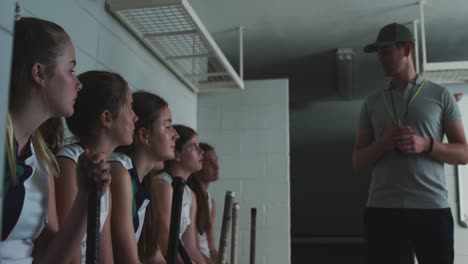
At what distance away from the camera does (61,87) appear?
1.16 meters

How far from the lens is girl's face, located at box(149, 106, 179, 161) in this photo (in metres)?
1.87

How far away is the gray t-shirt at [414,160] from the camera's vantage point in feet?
6.56

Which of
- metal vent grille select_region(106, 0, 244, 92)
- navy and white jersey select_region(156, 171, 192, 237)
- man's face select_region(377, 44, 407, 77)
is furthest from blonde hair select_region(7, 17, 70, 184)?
man's face select_region(377, 44, 407, 77)

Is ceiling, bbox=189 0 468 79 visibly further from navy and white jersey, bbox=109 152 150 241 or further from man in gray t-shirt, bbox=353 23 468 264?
navy and white jersey, bbox=109 152 150 241

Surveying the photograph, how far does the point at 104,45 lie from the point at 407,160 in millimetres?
1381

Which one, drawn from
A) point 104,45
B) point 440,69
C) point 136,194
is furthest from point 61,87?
point 440,69

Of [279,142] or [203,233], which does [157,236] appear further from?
[279,142]

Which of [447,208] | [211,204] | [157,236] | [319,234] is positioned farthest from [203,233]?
[319,234]

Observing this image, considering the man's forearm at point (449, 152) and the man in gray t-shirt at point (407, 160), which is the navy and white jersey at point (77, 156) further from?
the man's forearm at point (449, 152)

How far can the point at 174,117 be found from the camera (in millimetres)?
3168

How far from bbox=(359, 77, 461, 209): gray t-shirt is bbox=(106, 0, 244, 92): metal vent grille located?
956mm

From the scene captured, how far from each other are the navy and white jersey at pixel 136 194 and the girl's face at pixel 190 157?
0.55 metres

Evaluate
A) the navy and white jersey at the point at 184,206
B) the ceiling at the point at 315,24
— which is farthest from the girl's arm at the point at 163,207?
the ceiling at the point at 315,24

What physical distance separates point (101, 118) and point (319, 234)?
435 cm
